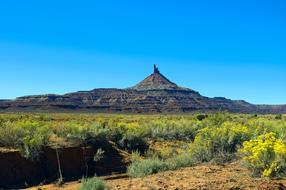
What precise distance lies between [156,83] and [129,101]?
36.7m

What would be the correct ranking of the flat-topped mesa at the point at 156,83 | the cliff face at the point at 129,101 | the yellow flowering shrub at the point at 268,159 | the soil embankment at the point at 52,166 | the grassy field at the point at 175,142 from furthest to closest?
the flat-topped mesa at the point at 156,83 → the cliff face at the point at 129,101 → the soil embankment at the point at 52,166 → the grassy field at the point at 175,142 → the yellow flowering shrub at the point at 268,159

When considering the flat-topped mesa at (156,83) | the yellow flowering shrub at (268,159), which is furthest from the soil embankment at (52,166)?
the flat-topped mesa at (156,83)

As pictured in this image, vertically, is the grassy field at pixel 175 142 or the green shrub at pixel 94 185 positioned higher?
the grassy field at pixel 175 142

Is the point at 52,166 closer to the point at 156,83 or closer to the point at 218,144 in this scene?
the point at 218,144

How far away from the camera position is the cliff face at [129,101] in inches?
4882

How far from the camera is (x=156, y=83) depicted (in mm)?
179250

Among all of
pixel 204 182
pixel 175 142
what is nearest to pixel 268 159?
pixel 204 182

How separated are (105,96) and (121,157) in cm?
12642

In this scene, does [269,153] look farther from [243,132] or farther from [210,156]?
[243,132]

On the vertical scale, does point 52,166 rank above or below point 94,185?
below

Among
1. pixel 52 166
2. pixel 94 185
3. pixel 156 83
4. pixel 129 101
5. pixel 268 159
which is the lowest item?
pixel 52 166

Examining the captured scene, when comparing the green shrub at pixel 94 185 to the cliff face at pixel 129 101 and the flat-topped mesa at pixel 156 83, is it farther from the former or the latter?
the flat-topped mesa at pixel 156 83

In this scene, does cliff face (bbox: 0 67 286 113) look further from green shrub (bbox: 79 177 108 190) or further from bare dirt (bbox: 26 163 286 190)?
green shrub (bbox: 79 177 108 190)

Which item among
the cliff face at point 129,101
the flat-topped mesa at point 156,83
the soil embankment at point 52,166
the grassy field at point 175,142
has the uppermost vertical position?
the flat-topped mesa at point 156,83
